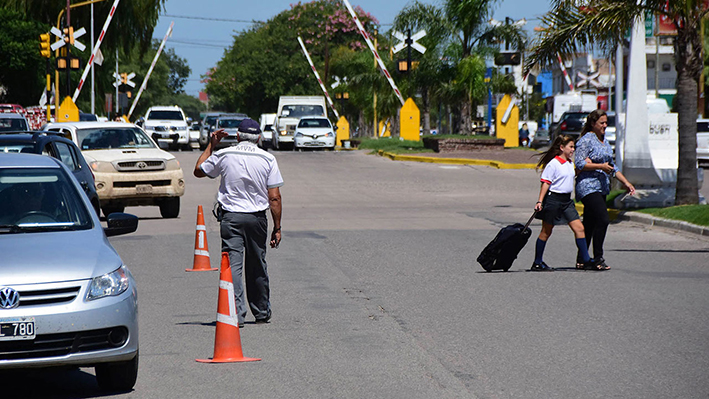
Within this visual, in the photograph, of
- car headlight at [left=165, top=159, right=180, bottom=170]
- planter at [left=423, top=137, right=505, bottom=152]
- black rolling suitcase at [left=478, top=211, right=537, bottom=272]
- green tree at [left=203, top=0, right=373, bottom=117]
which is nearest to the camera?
black rolling suitcase at [left=478, top=211, right=537, bottom=272]

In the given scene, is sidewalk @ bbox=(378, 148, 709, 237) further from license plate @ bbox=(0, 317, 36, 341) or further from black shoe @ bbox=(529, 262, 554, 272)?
license plate @ bbox=(0, 317, 36, 341)

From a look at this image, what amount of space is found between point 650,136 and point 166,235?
32.1 ft

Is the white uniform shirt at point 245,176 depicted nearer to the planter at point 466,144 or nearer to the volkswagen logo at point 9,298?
the volkswagen logo at point 9,298

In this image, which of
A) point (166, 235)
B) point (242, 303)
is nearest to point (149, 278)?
point (242, 303)

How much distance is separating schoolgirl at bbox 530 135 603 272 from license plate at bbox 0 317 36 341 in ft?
24.0

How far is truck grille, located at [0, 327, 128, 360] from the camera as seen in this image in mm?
5578

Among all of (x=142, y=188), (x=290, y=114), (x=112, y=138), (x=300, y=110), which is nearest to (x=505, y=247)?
(x=142, y=188)

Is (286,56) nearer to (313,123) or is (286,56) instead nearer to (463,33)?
(313,123)

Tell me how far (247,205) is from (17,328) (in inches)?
122

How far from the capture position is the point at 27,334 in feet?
18.2

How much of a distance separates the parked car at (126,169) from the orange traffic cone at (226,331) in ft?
36.1

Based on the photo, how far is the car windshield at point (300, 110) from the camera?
50375 millimetres

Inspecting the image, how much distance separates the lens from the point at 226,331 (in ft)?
23.0

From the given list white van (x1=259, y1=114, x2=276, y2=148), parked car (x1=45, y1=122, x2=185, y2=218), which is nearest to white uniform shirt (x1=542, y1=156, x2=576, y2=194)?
parked car (x1=45, y1=122, x2=185, y2=218)
